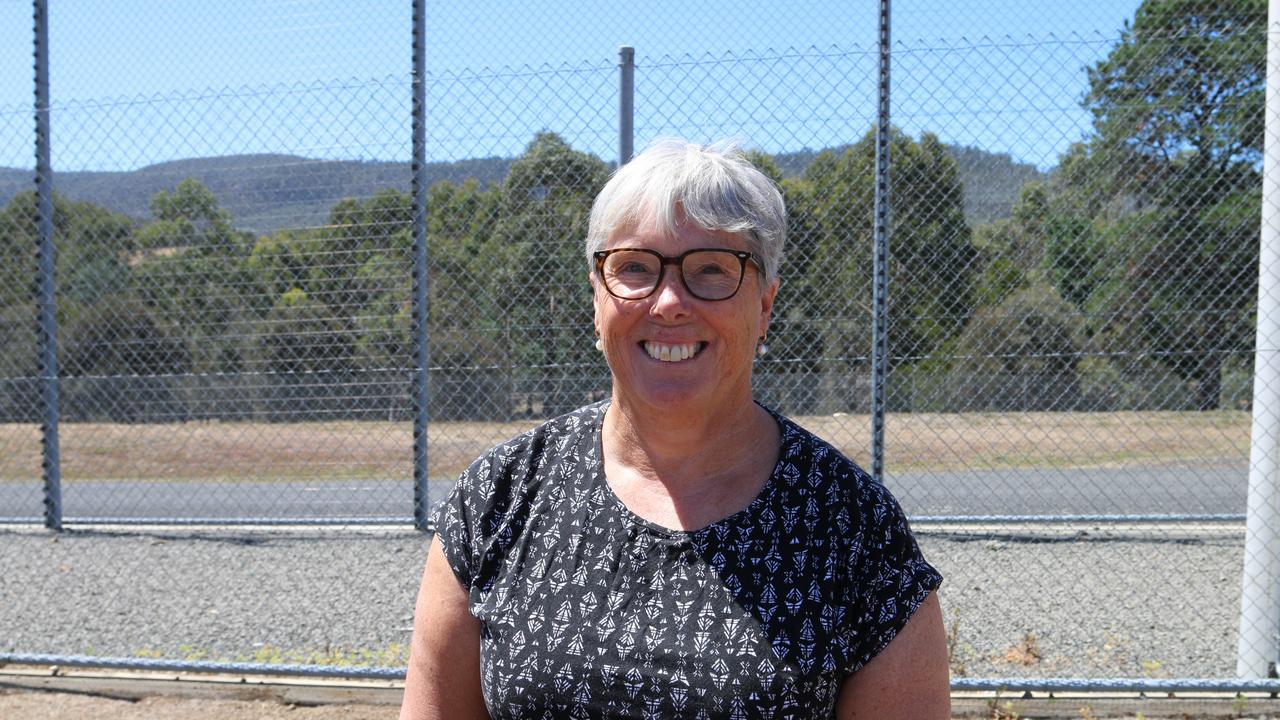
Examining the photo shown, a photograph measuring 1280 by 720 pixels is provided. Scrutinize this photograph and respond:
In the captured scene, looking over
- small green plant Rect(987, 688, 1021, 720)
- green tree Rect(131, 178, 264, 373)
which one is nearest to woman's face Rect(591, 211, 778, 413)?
small green plant Rect(987, 688, 1021, 720)

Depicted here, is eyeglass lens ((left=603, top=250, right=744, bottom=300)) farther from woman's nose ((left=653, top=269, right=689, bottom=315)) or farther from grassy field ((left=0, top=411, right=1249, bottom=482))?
grassy field ((left=0, top=411, right=1249, bottom=482))

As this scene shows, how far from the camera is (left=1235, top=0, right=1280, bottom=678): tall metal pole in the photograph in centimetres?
400

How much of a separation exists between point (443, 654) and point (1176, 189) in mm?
6131

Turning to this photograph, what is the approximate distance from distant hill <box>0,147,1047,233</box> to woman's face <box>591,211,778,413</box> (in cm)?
367

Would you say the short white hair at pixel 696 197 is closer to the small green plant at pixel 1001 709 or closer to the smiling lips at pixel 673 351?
the smiling lips at pixel 673 351

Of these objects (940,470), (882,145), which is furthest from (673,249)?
(940,470)

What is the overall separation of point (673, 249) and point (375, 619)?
3.89 meters

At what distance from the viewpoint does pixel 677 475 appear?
1.88 metres

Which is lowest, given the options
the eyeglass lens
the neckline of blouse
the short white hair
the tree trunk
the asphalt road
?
the asphalt road

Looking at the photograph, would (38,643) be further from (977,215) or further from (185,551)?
(977,215)

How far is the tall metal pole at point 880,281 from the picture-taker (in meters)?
5.14

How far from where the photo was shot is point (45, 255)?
635 centimetres

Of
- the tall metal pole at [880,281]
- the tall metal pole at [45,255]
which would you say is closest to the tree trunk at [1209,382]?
the tall metal pole at [880,281]

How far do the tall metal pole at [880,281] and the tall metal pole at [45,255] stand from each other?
4613 mm
